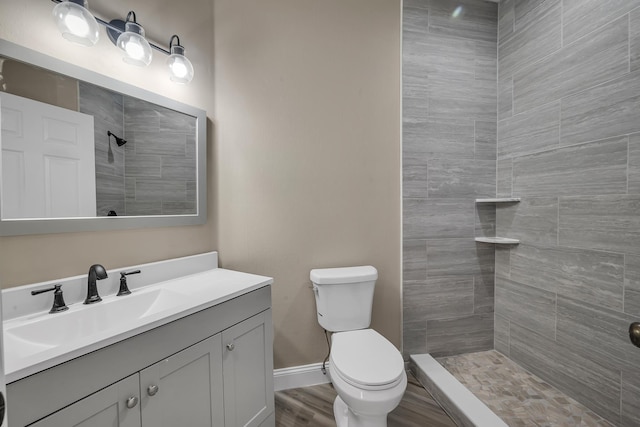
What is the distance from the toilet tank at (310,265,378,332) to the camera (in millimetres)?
1766

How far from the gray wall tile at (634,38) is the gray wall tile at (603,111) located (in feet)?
0.17

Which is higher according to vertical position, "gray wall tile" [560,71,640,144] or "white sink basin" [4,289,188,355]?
"gray wall tile" [560,71,640,144]

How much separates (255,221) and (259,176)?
0.99ft

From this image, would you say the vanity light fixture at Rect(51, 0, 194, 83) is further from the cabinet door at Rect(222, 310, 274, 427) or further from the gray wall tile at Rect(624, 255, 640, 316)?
the gray wall tile at Rect(624, 255, 640, 316)

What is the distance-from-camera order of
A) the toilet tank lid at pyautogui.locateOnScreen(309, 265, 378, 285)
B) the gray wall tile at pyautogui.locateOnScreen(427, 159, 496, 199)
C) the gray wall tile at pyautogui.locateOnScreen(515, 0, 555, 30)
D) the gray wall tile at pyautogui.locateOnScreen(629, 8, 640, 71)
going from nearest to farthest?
the gray wall tile at pyautogui.locateOnScreen(629, 8, 640, 71)
the toilet tank lid at pyautogui.locateOnScreen(309, 265, 378, 285)
the gray wall tile at pyautogui.locateOnScreen(515, 0, 555, 30)
the gray wall tile at pyautogui.locateOnScreen(427, 159, 496, 199)

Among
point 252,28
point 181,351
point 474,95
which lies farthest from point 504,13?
point 181,351

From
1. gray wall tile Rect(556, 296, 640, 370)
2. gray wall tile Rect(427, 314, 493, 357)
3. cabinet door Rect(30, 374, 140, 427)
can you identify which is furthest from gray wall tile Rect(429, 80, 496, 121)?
cabinet door Rect(30, 374, 140, 427)

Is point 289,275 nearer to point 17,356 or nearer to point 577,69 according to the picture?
point 17,356

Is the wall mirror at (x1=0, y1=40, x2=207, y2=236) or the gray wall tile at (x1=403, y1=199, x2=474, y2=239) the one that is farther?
the gray wall tile at (x1=403, y1=199, x2=474, y2=239)

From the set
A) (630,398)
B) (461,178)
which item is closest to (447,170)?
(461,178)

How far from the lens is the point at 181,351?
108 centimetres

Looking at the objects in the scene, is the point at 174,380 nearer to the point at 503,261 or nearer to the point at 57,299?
the point at 57,299

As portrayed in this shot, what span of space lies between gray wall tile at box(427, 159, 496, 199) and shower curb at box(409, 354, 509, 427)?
1.21 metres

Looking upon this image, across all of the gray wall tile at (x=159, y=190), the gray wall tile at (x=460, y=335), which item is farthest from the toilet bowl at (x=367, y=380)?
the gray wall tile at (x=159, y=190)
